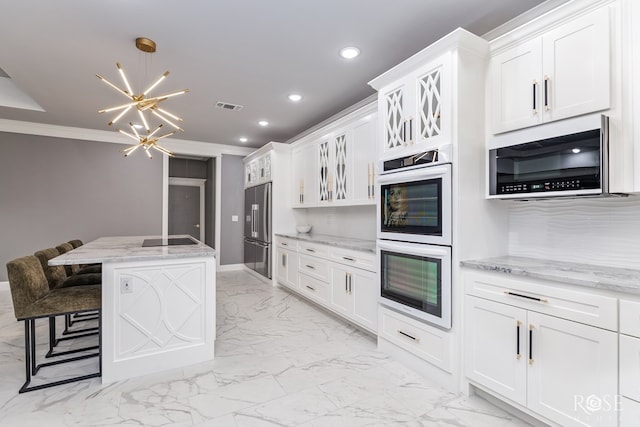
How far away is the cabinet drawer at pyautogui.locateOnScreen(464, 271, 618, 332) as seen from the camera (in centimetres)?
145

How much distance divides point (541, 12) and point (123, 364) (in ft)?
12.4

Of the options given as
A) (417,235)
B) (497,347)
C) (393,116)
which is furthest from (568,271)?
(393,116)

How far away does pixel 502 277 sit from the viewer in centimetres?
187

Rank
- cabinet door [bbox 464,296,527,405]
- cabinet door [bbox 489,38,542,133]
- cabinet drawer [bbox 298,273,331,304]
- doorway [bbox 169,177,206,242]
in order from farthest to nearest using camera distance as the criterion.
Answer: doorway [bbox 169,177,206,242] < cabinet drawer [bbox 298,273,331,304] < cabinet door [bbox 489,38,542,133] < cabinet door [bbox 464,296,527,405]

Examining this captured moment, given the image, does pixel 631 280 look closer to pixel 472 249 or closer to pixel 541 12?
pixel 472 249

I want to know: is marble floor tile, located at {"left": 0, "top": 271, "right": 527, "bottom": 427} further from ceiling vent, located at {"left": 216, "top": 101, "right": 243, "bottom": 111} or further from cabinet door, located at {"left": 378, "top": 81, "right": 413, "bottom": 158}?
ceiling vent, located at {"left": 216, "top": 101, "right": 243, "bottom": 111}

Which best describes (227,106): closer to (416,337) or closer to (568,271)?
(416,337)

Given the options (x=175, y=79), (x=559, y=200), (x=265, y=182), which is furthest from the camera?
(x=265, y=182)

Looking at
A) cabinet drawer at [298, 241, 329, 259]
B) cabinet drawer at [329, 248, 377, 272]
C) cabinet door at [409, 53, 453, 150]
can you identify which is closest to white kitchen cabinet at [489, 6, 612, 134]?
cabinet door at [409, 53, 453, 150]

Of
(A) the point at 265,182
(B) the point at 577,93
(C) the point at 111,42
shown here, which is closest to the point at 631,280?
(B) the point at 577,93

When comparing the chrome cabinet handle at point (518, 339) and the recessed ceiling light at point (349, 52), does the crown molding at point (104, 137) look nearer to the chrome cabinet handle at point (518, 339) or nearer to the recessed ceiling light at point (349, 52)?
the recessed ceiling light at point (349, 52)

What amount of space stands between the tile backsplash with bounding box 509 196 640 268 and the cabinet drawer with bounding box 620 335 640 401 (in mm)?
632

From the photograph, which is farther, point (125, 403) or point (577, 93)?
point (125, 403)

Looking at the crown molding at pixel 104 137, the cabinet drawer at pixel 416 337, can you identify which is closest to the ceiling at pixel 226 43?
the crown molding at pixel 104 137
